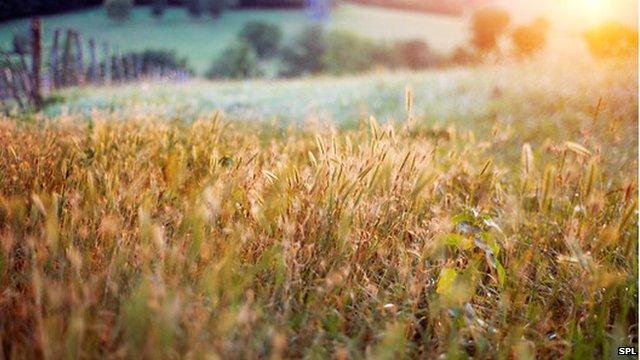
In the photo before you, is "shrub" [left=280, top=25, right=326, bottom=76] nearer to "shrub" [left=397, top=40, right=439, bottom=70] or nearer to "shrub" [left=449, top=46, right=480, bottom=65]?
"shrub" [left=397, top=40, right=439, bottom=70]

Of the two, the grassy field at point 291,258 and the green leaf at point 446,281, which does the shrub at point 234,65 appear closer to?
the grassy field at point 291,258

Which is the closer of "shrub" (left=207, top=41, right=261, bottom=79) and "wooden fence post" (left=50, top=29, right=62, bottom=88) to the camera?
"wooden fence post" (left=50, top=29, right=62, bottom=88)

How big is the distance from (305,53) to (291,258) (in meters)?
15.9

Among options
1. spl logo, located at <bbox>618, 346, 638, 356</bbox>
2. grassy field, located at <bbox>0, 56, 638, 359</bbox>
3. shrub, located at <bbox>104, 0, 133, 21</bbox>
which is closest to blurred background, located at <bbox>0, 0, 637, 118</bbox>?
shrub, located at <bbox>104, 0, 133, 21</bbox>

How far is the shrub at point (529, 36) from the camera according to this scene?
1830 centimetres

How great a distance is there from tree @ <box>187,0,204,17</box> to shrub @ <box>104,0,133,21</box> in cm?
147

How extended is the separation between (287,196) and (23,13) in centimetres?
233

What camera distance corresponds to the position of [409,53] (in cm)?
2200

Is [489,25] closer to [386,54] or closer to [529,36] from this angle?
[386,54]

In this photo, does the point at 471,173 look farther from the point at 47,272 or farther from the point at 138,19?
the point at 138,19

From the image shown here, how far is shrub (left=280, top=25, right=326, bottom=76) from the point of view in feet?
50.5

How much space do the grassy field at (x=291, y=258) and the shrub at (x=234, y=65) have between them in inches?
314

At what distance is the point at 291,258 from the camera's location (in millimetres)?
1858

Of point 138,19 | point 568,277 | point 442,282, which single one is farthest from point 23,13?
point 568,277
